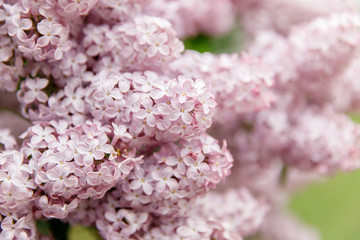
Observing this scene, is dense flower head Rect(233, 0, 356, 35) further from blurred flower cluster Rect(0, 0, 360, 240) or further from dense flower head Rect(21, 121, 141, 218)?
dense flower head Rect(21, 121, 141, 218)

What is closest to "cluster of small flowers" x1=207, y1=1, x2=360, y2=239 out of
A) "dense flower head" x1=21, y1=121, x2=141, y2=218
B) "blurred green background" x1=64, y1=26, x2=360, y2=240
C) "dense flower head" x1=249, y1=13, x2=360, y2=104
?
"dense flower head" x1=249, y1=13, x2=360, y2=104

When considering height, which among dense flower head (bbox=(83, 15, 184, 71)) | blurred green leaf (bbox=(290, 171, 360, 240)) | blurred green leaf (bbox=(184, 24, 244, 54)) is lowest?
blurred green leaf (bbox=(290, 171, 360, 240))

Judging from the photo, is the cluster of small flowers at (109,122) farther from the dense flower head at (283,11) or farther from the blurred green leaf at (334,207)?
the blurred green leaf at (334,207)

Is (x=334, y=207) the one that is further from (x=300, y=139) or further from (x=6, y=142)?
(x=6, y=142)

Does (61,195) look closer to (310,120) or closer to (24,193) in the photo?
(24,193)

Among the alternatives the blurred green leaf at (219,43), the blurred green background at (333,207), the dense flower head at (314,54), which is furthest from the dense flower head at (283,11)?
the blurred green background at (333,207)

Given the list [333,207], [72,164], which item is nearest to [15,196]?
[72,164]
